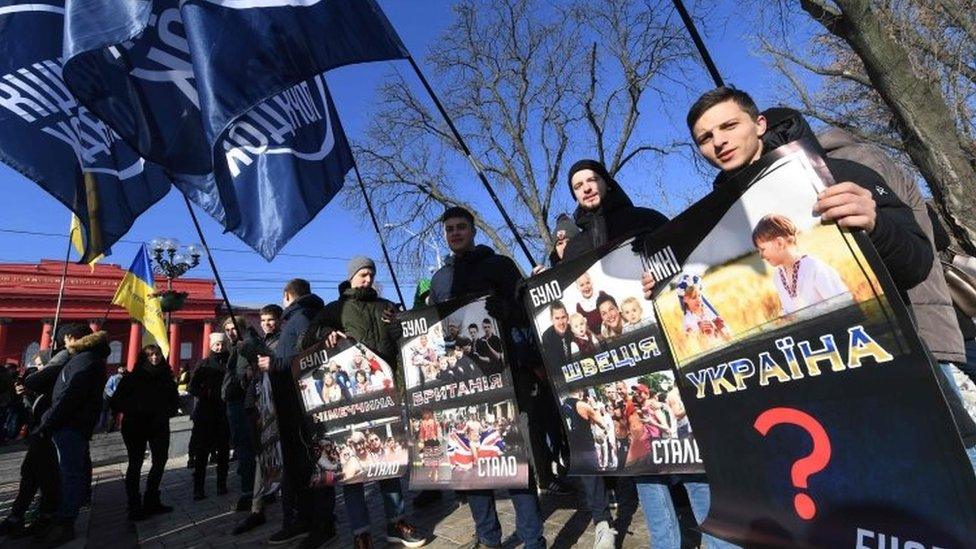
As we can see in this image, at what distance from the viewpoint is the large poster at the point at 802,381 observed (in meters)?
1.23

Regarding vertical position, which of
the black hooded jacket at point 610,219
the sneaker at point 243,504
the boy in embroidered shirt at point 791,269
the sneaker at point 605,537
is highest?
the black hooded jacket at point 610,219

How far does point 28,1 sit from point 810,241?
4633mm

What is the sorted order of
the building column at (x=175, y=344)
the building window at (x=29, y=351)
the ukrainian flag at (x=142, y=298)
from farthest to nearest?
the building column at (x=175, y=344) → the building window at (x=29, y=351) → the ukrainian flag at (x=142, y=298)

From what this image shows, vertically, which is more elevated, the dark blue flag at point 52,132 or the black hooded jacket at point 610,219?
the dark blue flag at point 52,132

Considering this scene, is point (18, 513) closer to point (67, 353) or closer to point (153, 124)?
point (67, 353)

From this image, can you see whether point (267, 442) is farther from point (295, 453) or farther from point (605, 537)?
point (605, 537)

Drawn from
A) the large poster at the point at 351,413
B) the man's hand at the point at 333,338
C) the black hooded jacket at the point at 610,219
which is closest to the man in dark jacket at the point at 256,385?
the large poster at the point at 351,413

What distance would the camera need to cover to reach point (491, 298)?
2.91 m

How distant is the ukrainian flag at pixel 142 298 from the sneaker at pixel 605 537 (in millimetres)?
10137

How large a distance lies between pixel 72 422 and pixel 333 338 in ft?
10.6

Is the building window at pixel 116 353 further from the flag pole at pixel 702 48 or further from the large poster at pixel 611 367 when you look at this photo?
the flag pole at pixel 702 48

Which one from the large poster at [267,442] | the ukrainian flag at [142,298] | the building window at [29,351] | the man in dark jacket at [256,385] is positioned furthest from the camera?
the building window at [29,351]

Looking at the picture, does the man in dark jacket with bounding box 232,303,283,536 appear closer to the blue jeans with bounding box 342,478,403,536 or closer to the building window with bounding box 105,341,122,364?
the blue jeans with bounding box 342,478,403,536

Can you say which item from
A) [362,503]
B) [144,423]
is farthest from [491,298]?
[144,423]
